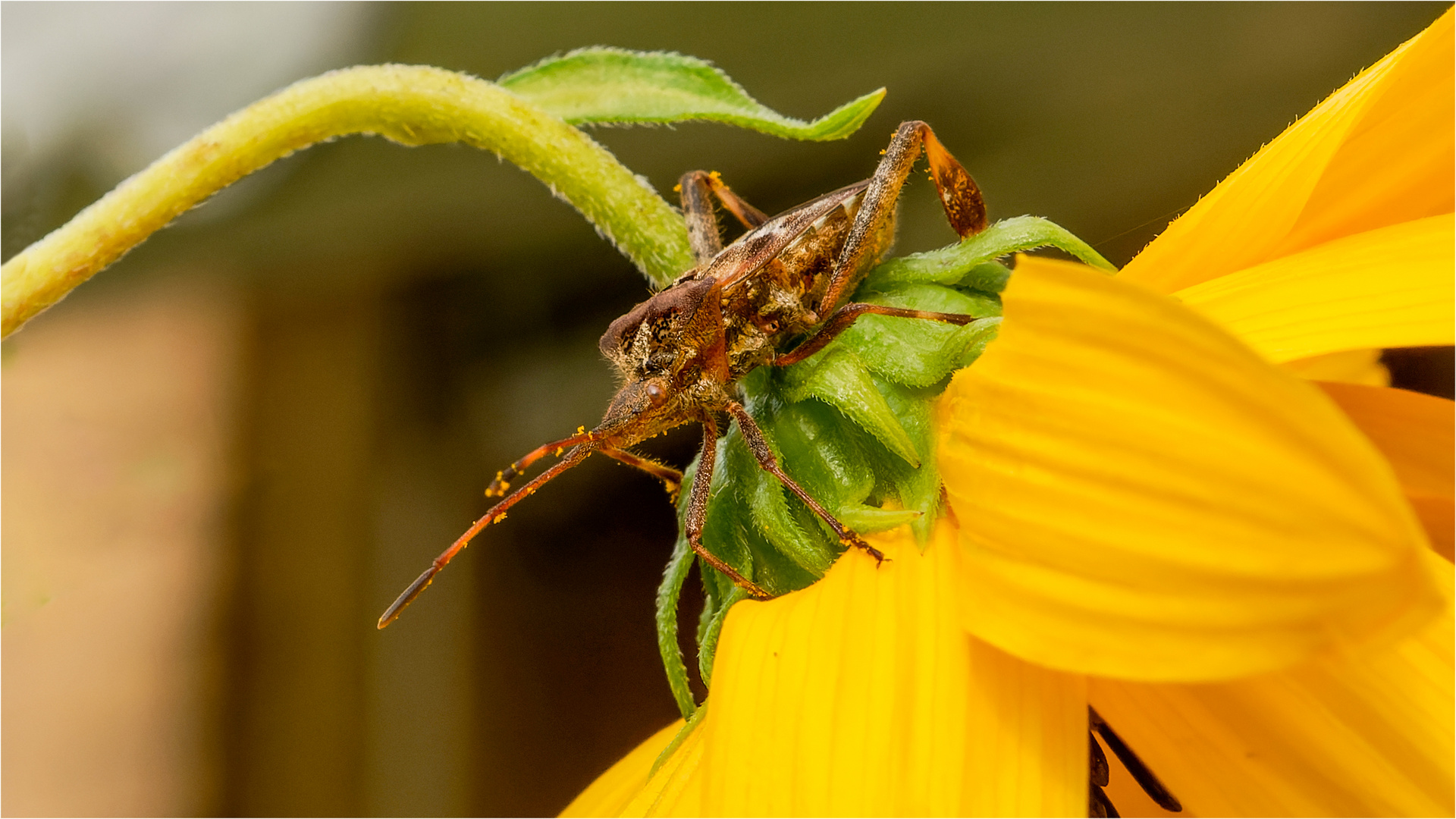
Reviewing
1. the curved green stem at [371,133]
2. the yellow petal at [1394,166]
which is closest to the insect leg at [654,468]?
the curved green stem at [371,133]

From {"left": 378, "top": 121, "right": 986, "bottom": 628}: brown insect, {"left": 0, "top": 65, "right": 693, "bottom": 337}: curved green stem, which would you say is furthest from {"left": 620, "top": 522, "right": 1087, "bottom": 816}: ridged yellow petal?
{"left": 0, "top": 65, "right": 693, "bottom": 337}: curved green stem

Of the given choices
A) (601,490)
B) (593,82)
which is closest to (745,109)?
(593,82)

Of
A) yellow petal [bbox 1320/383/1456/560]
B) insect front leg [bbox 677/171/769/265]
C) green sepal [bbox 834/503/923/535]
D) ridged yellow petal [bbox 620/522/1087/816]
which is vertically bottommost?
ridged yellow petal [bbox 620/522/1087/816]

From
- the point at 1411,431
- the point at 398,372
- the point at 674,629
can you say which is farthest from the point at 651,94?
the point at 398,372

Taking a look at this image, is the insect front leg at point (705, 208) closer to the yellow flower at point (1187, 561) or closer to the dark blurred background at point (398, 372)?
the yellow flower at point (1187, 561)

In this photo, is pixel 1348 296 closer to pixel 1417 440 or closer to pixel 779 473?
pixel 1417 440

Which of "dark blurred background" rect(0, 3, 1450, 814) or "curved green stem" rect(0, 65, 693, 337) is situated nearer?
"curved green stem" rect(0, 65, 693, 337)

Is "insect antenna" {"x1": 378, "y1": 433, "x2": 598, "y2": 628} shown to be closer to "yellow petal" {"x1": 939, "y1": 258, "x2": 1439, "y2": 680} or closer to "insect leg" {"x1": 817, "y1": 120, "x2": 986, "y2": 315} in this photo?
"insect leg" {"x1": 817, "y1": 120, "x2": 986, "y2": 315}
